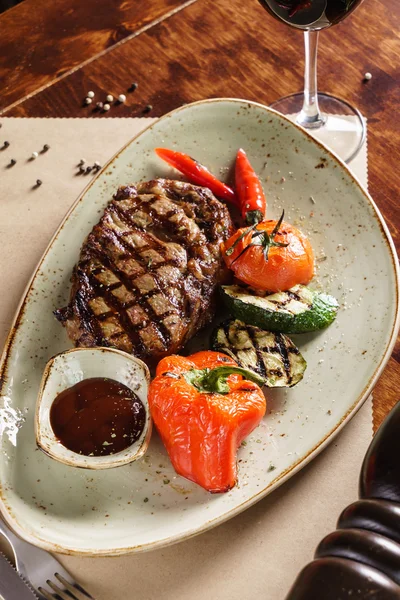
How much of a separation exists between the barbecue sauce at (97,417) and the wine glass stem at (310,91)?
1.90 meters

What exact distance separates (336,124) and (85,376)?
6.70 ft

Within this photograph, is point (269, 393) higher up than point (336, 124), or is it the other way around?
point (336, 124)

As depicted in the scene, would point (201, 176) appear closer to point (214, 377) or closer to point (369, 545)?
point (214, 377)

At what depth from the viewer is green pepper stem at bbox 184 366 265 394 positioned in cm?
283

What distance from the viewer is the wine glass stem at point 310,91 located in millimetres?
3662

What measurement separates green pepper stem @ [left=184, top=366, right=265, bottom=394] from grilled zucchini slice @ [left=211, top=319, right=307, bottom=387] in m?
0.12

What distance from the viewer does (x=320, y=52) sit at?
4410 mm

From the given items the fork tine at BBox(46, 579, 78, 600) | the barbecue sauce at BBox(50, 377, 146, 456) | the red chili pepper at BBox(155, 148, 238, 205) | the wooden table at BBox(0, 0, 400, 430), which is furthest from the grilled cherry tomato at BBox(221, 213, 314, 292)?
the fork tine at BBox(46, 579, 78, 600)

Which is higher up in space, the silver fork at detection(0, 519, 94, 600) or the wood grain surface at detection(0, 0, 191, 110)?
the wood grain surface at detection(0, 0, 191, 110)

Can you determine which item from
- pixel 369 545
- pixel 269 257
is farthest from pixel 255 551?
pixel 269 257

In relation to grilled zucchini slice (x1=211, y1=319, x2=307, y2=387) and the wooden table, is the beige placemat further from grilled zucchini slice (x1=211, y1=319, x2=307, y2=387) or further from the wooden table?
the wooden table

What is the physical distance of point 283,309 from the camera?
3160 mm

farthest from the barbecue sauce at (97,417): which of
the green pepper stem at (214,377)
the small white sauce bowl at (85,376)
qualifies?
the green pepper stem at (214,377)

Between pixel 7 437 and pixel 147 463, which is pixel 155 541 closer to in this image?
pixel 147 463
